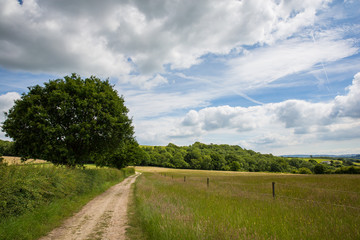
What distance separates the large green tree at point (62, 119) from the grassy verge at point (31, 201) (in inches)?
226

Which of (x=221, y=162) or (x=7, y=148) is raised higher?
(x=7, y=148)

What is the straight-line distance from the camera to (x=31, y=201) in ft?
27.5

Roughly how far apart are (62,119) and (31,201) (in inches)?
428

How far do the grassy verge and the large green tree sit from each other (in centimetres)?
574

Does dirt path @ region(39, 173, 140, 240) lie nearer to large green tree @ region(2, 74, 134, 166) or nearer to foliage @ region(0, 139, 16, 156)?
foliage @ region(0, 139, 16, 156)

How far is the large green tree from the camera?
656 inches

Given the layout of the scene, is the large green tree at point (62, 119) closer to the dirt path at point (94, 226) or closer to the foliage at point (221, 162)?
the dirt path at point (94, 226)

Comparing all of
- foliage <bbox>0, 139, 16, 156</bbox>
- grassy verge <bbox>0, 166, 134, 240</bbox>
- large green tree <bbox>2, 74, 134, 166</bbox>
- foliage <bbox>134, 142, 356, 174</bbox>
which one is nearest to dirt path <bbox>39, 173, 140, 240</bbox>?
grassy verge <bbox>0, 166, 134, 240</bbox>

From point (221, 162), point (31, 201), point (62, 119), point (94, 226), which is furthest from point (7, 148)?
point (221, 162)

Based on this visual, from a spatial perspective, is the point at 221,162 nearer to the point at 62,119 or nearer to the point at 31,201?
the point at 62,119

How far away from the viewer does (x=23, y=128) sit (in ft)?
56.7

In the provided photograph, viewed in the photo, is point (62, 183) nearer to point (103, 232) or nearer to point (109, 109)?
point (103, 232)

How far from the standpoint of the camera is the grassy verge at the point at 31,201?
22.4 feet

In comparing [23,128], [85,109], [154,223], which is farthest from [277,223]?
[23,128]
